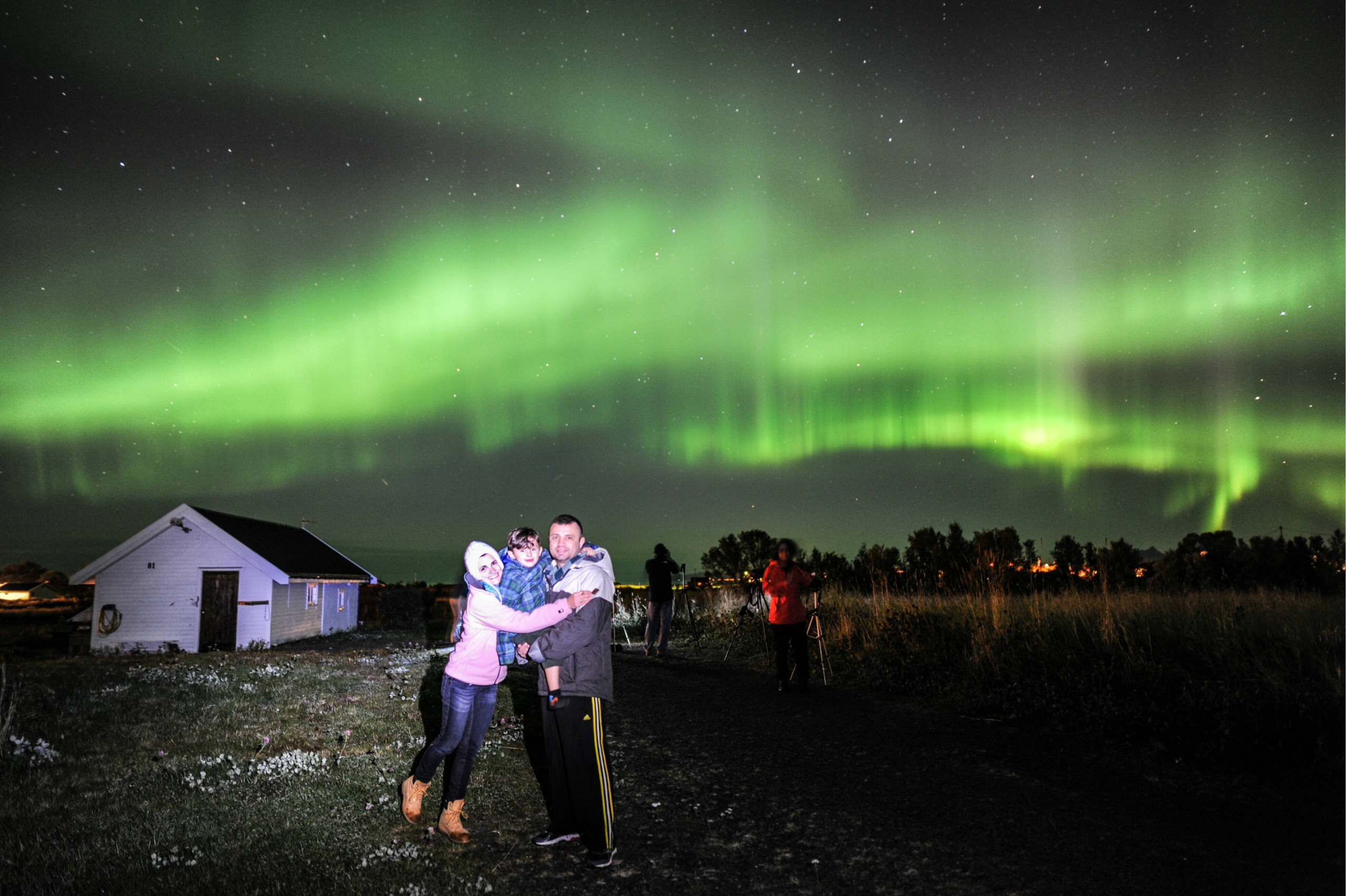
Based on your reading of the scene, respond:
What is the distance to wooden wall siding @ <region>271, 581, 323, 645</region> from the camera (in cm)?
2831

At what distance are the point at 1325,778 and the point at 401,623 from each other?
38233mm

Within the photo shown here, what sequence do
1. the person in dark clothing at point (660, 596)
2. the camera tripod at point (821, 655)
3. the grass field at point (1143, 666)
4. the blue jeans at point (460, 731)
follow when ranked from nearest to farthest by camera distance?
the blue jeans at point (460, 731) < the grass field at point (1143, 666) < the camera tripod at point (821, 655) < the person in dark clothing at point (660, 596)

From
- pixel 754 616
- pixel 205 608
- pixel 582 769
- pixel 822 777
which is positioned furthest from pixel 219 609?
pixel 582 769

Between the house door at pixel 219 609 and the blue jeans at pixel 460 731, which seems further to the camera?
the house door at pixel 219 609

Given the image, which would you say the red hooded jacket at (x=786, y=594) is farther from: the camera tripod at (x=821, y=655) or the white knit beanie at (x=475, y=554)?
the white knit beanie at (x=475, y=554)

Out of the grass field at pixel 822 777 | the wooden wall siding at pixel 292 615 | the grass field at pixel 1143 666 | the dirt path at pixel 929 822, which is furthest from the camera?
the wooden wall siding at pixel 292 615

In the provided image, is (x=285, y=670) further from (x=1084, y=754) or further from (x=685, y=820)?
(x=1084, y=754)

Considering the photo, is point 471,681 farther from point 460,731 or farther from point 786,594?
point 786,594

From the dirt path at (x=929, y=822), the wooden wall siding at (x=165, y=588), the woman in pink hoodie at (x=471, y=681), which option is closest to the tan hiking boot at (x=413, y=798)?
the woman in pink hoodie at (x=471, y=681)

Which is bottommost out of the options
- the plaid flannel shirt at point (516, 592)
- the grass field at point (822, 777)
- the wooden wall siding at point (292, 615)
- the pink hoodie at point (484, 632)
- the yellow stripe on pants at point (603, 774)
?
the wooden wall siding at point (292, 615)

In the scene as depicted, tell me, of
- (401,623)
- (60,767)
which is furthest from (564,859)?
(401,623)

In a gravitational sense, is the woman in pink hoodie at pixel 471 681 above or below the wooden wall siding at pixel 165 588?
above

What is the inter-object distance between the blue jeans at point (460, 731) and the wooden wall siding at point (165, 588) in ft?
83.6

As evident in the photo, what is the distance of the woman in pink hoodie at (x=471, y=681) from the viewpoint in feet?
17.0
